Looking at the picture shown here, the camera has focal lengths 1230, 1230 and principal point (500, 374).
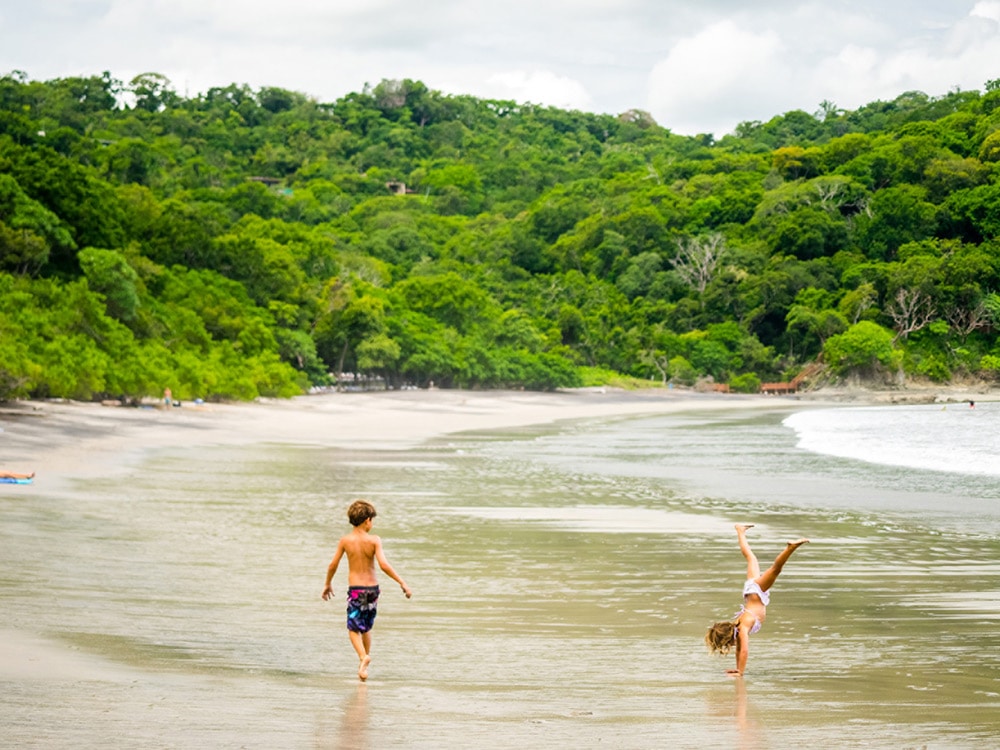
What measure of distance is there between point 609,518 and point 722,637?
8.87m

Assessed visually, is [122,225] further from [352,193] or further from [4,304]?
[352,193]

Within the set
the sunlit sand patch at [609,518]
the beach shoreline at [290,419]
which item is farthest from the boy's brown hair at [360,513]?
the beach shoreline at [290,419]

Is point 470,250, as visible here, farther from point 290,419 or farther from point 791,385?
point 290,419

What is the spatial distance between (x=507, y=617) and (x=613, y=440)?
92.9 feet

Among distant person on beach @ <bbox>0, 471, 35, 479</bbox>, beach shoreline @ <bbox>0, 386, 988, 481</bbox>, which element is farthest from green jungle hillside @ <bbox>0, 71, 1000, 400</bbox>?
distant person on beach @ <bbox>0, 471, 35, 479</bbox>

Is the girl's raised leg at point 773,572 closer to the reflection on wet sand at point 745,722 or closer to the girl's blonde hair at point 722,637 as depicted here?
the girl's blonde hair at point 722,637

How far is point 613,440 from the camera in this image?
123 ft

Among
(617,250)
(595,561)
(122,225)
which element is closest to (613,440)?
(595,561)

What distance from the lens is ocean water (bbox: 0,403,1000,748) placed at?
6113mm

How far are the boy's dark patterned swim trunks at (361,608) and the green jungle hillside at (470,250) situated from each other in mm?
27098

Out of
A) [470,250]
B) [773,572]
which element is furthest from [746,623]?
[470,250]

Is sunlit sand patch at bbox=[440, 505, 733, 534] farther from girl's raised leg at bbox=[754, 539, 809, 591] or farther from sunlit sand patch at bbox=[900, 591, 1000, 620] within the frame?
girl's raised leg at bbox=[754, 539, 809, 591]

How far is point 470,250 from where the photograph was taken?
119812 millimetres

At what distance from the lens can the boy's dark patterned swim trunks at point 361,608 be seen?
24.0ft
